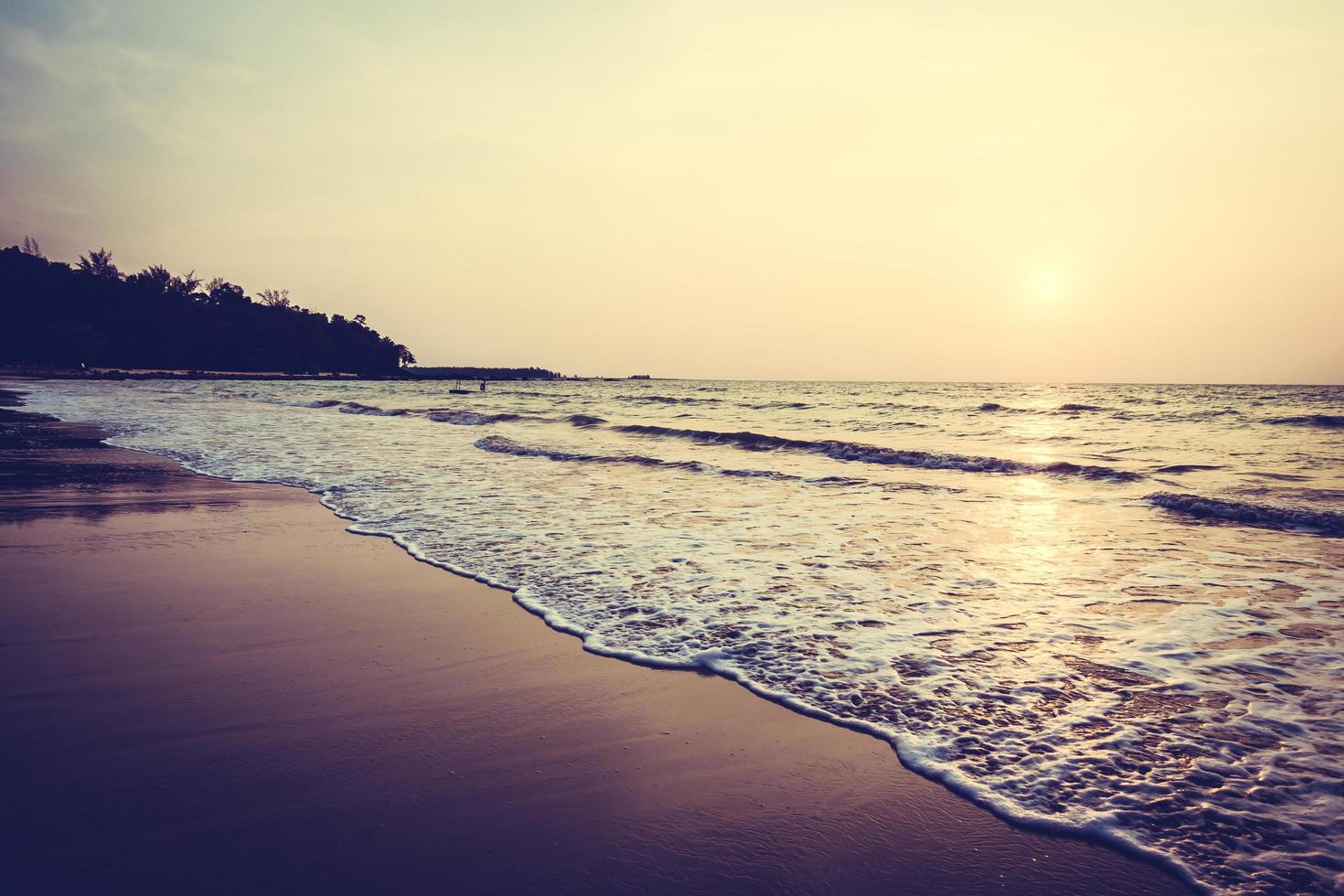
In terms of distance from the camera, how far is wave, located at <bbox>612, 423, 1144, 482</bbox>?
16250mm

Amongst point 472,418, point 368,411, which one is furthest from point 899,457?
point 368,411

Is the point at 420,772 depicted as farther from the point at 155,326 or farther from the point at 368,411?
the point at 155,326

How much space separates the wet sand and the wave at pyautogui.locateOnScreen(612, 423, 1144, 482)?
1457 centimetres

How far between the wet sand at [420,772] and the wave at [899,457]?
574 inches

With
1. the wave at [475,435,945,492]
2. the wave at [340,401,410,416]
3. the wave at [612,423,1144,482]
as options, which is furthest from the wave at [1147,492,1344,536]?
the wave at [340,401,410,416]

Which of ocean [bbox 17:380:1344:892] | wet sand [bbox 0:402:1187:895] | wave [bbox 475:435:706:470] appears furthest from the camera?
wave [bbox 475:435:706:470]

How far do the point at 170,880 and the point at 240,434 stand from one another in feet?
72.9

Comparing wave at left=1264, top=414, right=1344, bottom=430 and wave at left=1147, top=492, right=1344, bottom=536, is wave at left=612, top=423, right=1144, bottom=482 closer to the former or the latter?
wave at left=1147, top=492, right=1344, bottom=536

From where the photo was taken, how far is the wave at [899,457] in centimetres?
1625

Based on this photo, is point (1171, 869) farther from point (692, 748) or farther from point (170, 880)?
point (170, 880)

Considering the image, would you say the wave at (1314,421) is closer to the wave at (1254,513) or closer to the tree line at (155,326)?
the wave at (1254,513)

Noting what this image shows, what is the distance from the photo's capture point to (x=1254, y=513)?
10.9m

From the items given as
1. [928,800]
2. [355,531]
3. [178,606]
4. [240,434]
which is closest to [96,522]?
[355,531]

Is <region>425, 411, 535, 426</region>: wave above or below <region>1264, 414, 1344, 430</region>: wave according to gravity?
below
